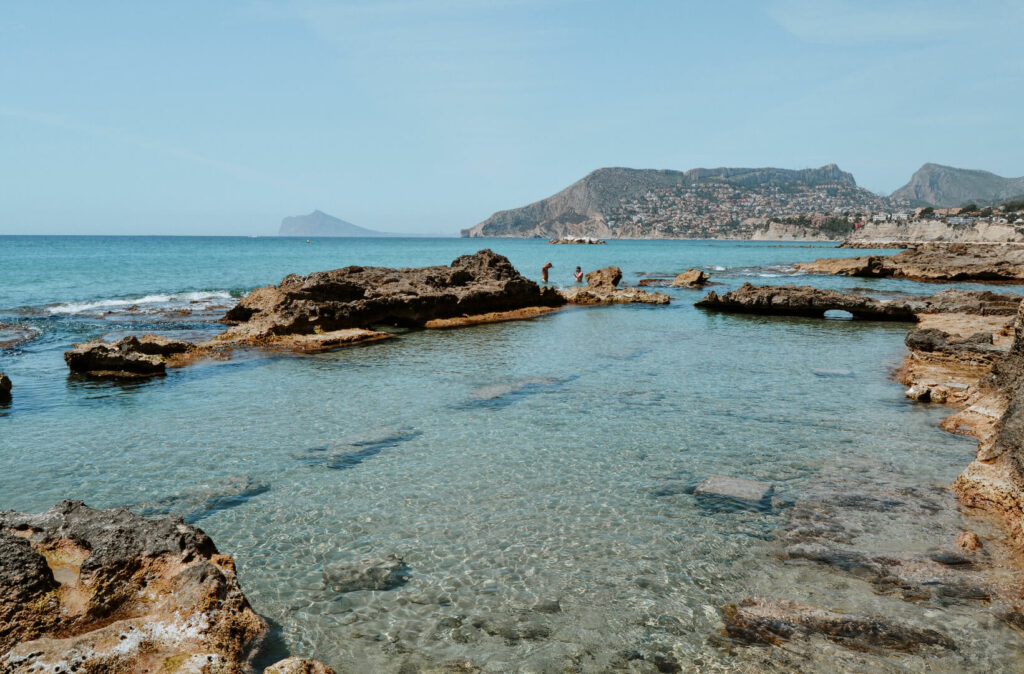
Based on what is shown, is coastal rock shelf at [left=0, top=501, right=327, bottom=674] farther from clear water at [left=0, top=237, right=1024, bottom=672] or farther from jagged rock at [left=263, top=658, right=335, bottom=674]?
clear water at [left=0, top=237, right=1024, bottom=672]

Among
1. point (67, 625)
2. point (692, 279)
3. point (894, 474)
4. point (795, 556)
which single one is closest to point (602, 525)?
point (795, 556)

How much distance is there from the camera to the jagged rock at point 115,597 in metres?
3.95

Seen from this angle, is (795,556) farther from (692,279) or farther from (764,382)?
(692,279)

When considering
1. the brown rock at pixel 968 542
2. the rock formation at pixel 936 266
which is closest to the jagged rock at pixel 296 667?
the brown rock at pixel 968 542

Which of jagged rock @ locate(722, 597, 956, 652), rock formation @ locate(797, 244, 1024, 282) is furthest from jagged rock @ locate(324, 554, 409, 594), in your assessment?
rock formation @ locate(797, 244, 1024, 282)

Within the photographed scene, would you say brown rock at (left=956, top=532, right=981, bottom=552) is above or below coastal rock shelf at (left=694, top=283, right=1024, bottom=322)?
below

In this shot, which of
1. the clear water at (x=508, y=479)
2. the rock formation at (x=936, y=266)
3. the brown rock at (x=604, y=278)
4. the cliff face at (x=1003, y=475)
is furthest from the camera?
the rock formation at (x=936, y=266)

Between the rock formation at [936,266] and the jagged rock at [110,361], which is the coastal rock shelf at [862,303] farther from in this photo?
the jagged rock at [110,361]

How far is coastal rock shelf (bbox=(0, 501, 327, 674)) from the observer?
3941 mm

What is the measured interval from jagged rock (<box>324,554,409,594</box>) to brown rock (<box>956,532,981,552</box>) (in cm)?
633

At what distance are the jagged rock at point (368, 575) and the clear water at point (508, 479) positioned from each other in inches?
4.2

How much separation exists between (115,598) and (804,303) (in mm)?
30502

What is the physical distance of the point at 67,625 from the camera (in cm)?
424

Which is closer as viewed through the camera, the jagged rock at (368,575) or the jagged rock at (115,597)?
the jagged rock at (115,597)
